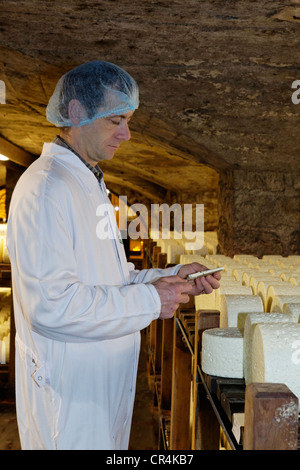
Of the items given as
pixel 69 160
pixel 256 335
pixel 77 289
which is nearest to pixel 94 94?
pixel 69 160

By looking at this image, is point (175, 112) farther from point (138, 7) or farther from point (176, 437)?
point (176, 437)

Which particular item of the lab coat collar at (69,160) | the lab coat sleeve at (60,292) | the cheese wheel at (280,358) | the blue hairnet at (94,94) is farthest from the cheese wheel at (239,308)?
the blue hairnet at (94,94)

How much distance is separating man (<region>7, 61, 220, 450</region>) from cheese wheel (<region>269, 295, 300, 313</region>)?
0.75 feet

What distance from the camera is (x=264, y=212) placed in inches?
135

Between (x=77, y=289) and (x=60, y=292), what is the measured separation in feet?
0.14

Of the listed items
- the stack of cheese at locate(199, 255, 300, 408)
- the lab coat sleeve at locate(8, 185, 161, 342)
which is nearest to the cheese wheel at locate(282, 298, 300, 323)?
the stack of cheese at locate(199, 255, 300, 408)

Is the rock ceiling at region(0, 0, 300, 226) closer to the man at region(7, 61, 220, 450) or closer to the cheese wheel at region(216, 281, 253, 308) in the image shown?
the man at region(7, 61, 220, 450)

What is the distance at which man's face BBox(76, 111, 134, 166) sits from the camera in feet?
4.80

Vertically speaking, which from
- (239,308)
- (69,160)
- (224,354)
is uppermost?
(69,160)

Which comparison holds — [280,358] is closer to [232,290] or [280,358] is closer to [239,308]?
[239,308]

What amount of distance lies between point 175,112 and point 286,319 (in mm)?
1956

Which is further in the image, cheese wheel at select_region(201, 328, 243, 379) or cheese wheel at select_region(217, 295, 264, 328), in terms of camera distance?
cheese wheel at select_region(217, 295, 264, 328)

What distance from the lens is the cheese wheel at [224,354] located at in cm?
119

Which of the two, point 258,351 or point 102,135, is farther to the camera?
point 102,135
